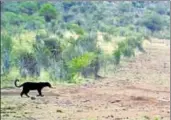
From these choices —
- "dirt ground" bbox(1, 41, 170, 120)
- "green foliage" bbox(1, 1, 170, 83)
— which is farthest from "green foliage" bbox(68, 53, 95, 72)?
"dirt ground" bbox(1, 41, 170, 120)

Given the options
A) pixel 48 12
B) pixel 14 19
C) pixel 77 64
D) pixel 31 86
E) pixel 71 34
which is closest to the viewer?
pixel 31 86

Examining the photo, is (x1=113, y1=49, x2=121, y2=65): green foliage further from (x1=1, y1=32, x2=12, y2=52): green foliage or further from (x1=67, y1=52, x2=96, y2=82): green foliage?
(x1=1, y1=32, x2=12, y2=52): green foliage

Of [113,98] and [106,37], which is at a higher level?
[106,37]

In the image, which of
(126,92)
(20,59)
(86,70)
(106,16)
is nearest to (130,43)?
(106,16)

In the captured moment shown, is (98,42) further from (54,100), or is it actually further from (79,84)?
(54,100)

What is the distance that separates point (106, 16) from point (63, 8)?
0.67m

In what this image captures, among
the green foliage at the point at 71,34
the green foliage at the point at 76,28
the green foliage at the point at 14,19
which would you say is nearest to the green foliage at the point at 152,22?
the green foliage at the point at 71,34

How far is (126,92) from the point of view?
3633 mm

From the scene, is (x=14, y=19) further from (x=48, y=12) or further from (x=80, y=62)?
(x=80, y=62)

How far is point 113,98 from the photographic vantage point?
3.39m

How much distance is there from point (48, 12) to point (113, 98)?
1.18 metres

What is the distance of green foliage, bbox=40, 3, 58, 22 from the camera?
381 centimetres

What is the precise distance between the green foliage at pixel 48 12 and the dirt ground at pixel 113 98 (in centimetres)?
66

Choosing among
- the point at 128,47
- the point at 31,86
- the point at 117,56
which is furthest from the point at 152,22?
the point at 31,86
